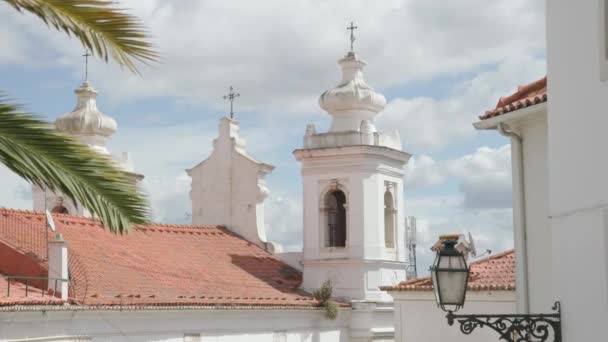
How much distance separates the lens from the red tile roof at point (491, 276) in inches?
861

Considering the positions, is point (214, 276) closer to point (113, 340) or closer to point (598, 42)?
point (113, 340)

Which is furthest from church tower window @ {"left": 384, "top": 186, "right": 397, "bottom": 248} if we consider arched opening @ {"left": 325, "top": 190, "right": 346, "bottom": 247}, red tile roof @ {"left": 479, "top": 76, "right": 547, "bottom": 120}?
red tile roof @ {"left": 479, "top": 76, "right": 547, "bottom": 120}

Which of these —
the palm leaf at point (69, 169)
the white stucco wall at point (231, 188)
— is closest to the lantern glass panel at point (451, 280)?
the palm leaf at point (69, 169)

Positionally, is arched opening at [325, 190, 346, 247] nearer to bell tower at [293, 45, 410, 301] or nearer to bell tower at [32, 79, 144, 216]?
bell tower at [293, 45, 410, 301]

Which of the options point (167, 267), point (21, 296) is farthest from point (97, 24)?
Result: point (167, 267)

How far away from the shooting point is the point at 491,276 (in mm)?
22625

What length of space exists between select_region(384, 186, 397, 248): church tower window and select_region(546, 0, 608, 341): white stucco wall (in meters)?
24.7

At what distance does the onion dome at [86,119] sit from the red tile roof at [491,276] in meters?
12.1

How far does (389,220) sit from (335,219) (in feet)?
4.92

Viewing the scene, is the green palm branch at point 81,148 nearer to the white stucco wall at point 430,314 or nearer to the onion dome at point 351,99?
the white stucco wall at point 430,314

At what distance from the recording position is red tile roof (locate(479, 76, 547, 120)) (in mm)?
12797

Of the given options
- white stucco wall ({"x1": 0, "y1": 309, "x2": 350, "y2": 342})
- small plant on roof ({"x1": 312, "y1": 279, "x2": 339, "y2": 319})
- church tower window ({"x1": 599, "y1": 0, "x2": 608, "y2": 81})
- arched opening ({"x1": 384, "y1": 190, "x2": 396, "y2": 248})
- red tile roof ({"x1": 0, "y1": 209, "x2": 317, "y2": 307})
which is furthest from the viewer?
arched opening ({"x1": 384, "y1": 190, "x2": 396, "y2": 248})

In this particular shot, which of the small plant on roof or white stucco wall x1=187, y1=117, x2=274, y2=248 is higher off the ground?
white stucco wall x1=187, y1=117, x2=274, y2=248

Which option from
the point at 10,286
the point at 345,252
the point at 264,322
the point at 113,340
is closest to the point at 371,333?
the point at 345,252
